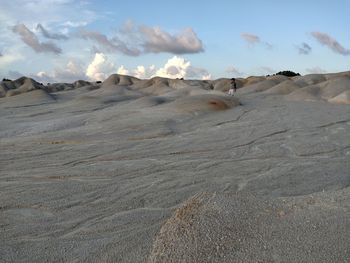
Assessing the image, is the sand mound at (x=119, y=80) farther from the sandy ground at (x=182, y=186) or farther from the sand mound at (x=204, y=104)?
the sandy ground at (x=182, y=186)

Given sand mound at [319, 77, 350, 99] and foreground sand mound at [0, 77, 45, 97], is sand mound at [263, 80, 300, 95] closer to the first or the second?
sand mound at [319, 77, 350, 99]

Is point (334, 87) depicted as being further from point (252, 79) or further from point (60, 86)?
point (60, 86)

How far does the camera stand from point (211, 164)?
1201 centimetres

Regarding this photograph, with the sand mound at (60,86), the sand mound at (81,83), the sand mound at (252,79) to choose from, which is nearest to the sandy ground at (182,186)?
the sand mound at (252,79)

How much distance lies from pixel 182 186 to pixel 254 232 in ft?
13.1

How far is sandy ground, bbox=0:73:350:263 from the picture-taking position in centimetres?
620

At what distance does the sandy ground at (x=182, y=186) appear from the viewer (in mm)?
6199

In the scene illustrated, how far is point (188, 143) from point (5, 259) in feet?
27.0

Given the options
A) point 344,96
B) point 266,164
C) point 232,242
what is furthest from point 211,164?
point 344,96

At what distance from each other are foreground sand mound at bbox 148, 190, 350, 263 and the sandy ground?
0.01 meters

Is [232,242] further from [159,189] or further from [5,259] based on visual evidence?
[159,189]

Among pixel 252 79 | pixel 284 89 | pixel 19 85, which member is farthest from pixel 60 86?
pixel 284 89

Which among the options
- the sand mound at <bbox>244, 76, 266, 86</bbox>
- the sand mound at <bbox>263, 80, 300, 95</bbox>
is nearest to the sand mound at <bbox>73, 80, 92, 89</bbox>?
the sand mound at <bbox>244, 76, 266, 86</bbox>

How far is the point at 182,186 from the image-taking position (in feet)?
33.2
